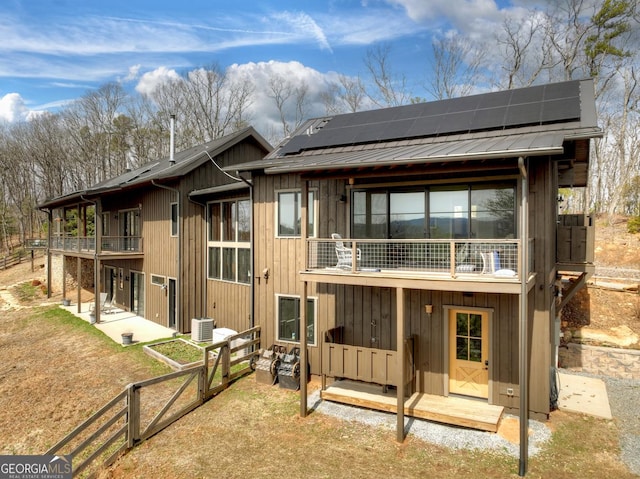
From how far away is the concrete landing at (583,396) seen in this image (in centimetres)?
815

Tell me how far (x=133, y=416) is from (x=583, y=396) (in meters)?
9.28

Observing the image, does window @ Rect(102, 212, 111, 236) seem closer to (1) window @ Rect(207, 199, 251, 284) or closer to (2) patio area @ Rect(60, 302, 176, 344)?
(2) patio area @ Rect(60, 302, 176, 344)

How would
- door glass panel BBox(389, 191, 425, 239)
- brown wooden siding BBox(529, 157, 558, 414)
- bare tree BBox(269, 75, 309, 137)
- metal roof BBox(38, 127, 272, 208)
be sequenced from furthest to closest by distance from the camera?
bare tree BBox(269, 75, 309, 137) < metal roof BBox(38, 127, 272, 208) < door glass panel BBox(389, 191, 425, 239) < brown wooden siding BBox(529, 157, 558, 414)

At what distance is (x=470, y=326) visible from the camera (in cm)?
828

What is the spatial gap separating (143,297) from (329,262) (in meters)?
10.8

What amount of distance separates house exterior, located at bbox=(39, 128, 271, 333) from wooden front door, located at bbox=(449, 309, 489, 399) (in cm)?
641

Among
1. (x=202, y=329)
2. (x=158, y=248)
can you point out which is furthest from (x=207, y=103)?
(x=202, y=329)

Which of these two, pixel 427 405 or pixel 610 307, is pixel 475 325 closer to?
pixel 427 405

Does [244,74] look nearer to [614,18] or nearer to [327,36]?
[327,36]

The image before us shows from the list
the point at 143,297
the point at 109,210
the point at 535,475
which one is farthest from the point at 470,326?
the point at 109,210

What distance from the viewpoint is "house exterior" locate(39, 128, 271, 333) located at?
13.1m

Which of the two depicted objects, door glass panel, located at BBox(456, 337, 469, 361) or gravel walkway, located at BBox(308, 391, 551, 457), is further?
door glass panel, located at BBox(456, 337, 469, 361)

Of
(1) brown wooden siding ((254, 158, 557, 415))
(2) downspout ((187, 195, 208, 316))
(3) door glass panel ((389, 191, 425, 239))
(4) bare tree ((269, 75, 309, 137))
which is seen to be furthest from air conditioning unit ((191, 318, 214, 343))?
(4) bare tree ((269, 75, 309, 137))

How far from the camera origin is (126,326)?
15.4 metres
